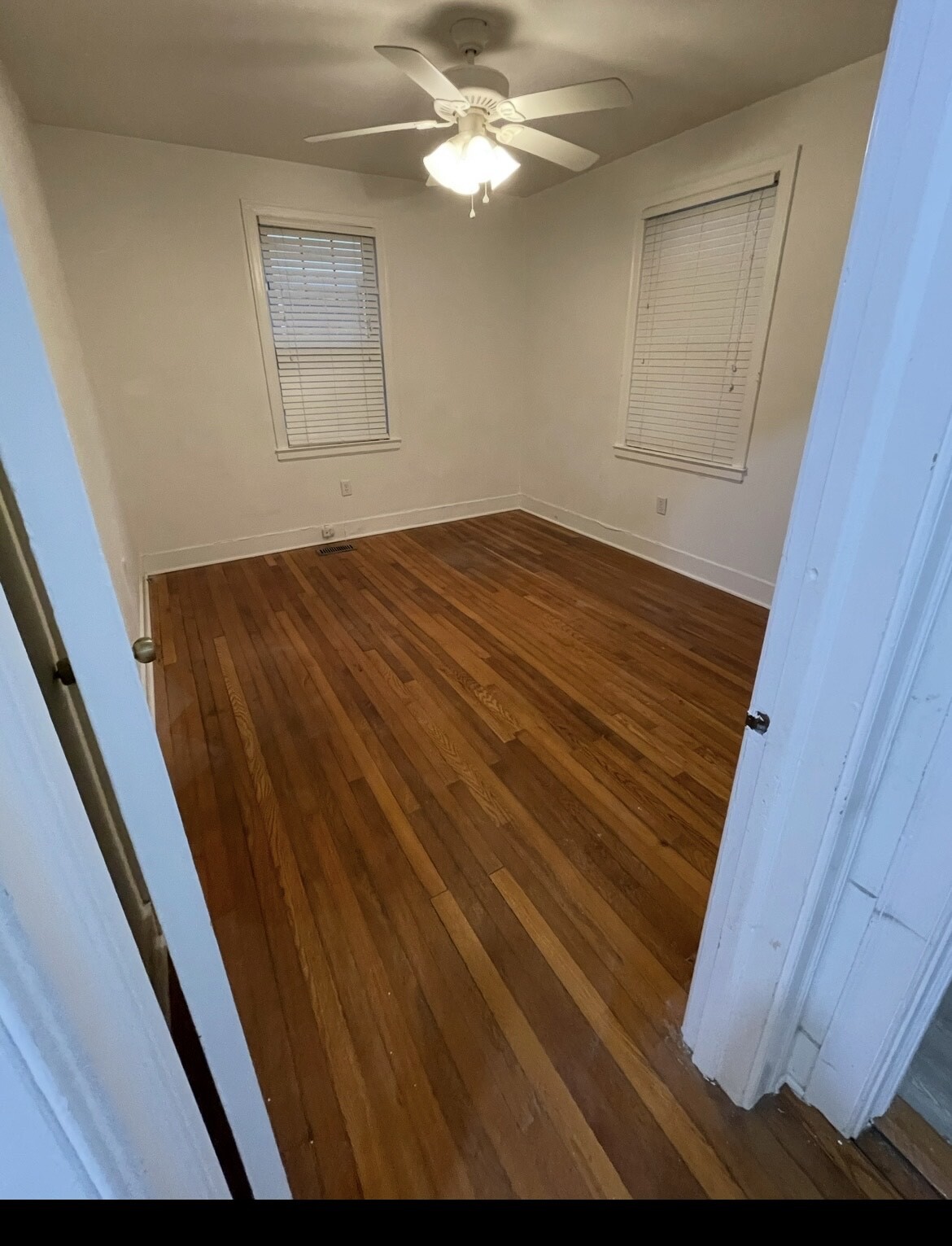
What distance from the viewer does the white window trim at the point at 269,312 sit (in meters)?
3.27

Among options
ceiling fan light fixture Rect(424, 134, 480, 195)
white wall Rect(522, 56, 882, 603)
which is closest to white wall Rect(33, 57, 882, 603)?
white wall Rect(522, 56, 882, 603)

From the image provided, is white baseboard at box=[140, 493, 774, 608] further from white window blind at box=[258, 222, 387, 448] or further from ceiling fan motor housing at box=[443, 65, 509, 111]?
ceiling fan motor housing at box=[443, 65, 509, 111]

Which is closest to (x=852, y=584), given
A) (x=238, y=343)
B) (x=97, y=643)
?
(x=97, y=643)

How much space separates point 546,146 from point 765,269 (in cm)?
123

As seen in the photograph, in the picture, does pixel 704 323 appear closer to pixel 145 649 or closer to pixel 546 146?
pixel 546 146

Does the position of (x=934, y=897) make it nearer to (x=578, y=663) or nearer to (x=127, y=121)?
(x=578, y=663)

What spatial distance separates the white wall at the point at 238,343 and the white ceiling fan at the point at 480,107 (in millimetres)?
1357

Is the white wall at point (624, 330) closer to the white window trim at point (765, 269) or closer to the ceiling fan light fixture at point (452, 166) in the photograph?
the white window trim at point (765, 269)

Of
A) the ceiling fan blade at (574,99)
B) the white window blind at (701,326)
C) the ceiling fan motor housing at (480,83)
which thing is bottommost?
the white window blind at (701,326)

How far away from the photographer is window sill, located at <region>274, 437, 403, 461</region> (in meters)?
3.81

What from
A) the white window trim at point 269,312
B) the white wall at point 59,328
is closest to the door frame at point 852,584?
the white wall at point 59,328

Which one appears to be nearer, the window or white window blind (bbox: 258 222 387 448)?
the window

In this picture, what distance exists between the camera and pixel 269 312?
3.47 m

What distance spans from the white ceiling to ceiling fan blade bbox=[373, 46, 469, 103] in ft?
0.80
